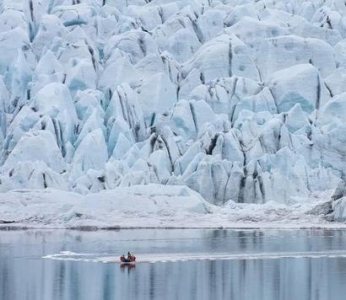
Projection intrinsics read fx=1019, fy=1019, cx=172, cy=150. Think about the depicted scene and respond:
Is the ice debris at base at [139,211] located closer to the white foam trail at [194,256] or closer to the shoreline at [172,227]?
the shoreline at [172,227]

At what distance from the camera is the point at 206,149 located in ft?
184

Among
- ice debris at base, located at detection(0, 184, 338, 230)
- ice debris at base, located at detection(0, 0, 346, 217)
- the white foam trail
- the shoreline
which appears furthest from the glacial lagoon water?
ice debris at base, located at detection(0, 0, 346, 217)

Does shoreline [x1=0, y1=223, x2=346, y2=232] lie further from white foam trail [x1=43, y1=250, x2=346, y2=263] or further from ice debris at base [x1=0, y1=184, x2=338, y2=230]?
white foam trail [x1=43, y1=250, x2=346, y2=263]

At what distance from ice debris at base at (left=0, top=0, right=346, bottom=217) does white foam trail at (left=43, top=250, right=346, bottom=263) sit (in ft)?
54.4

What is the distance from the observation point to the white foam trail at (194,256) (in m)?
34.8

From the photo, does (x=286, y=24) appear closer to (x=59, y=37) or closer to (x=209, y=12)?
(x=209, y=12)

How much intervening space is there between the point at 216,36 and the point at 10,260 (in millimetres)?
39220

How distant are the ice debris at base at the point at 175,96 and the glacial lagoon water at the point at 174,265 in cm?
768

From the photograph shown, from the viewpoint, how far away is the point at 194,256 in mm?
35625

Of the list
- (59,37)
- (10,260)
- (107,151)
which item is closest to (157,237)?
(10,260)

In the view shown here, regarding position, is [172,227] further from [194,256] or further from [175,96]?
[175,96]

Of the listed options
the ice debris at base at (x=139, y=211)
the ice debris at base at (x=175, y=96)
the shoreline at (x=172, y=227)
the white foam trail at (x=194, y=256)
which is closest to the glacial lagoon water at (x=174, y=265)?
the white foam trail at (x=194, y=256)

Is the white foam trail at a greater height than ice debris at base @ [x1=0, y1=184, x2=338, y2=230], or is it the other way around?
ice debris at base @ [x1=0, y1=184, x2=338, y2=230]

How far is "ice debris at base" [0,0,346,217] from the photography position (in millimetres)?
54281
